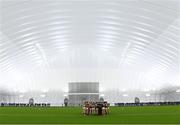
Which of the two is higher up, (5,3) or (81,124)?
(5,3)

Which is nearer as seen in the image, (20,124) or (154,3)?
(20,124)

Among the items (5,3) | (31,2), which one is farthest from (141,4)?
(5,3)

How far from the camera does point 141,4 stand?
164 ft

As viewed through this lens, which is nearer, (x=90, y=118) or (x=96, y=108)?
(x=90, y=118)

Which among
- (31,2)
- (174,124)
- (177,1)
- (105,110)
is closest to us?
(174,124)

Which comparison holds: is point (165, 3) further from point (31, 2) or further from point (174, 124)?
point (174, 124)

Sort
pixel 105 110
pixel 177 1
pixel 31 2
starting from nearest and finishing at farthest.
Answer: pixel 105 110, pixel 177 1, pixel 31 2

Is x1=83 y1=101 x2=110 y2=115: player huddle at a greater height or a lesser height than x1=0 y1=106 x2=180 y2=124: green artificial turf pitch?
greater

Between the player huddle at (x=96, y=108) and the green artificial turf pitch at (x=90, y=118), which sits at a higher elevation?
the player huddle at (x=96, y=108)

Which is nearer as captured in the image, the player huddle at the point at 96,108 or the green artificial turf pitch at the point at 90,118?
the green artificial turf pitch at the point at 90,118

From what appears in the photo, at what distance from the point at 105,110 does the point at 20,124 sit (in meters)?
9.50

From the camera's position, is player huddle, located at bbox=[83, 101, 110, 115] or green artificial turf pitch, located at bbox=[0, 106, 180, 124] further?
player huddle, located at bbox=[83, 101, 110, 115]

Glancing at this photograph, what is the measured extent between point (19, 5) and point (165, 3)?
20.5m

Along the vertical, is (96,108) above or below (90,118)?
above
